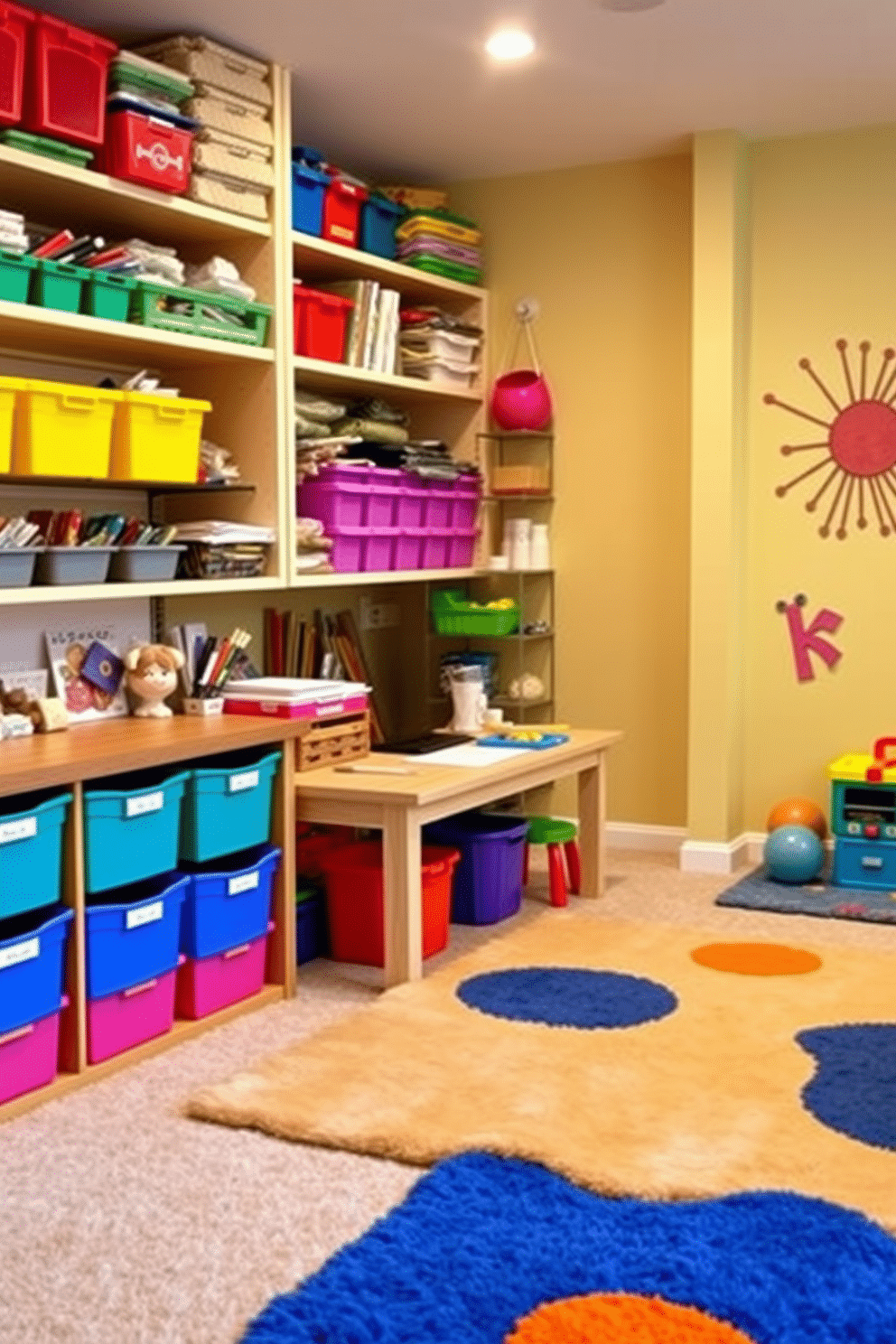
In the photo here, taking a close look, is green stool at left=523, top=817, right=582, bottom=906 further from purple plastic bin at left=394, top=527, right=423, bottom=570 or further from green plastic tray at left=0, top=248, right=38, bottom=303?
green plastic tray at left=0, top=248, right=38, bottom=303

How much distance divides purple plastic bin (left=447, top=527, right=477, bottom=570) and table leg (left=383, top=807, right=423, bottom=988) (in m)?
1.79

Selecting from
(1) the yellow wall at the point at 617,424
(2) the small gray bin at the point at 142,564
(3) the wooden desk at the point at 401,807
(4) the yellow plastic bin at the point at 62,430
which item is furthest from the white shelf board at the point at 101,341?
(1) the yellow wall at the point at 617,424

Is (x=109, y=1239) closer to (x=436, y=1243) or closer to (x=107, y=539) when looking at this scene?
(x=436, y=1243)

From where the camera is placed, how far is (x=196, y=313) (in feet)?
12.6

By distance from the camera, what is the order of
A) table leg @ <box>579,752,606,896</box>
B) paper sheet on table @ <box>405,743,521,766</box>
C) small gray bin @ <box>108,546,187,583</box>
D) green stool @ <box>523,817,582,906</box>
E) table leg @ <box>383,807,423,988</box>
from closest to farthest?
table leg @ <box>383,807,423,988</box>
small gray bin @ <box>108,546,187,583</box>
paper sheet on table @ <box>405,743,521,766</box>
green stool @ <box>523,817,582,906</box>
table leg @ <box>579,752,606,896</box>

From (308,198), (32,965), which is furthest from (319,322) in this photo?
(32,965)

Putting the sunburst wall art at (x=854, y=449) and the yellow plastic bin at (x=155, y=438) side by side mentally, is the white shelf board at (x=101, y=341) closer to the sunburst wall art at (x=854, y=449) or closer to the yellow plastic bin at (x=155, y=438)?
the yellow plastic bin at (x=155, y=438)

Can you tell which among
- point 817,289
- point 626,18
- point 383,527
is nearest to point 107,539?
point 383,527

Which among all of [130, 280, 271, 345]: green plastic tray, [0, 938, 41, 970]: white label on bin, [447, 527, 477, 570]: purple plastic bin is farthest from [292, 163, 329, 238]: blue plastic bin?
[0, 938, 41, 970]: white label on bin

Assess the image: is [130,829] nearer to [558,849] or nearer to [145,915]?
[145,915]

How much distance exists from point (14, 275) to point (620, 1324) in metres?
2.53

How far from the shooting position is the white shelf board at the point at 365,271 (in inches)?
174

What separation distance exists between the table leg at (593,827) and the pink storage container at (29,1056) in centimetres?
203

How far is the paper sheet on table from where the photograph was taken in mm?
4055
